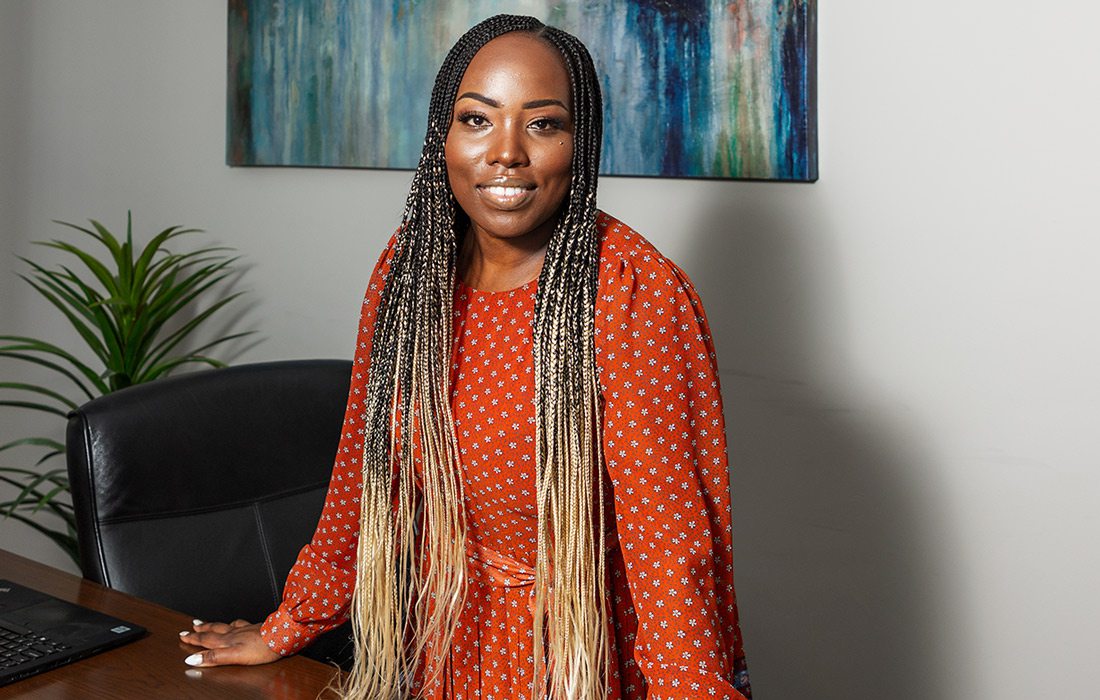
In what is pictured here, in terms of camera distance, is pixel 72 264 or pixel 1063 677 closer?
pixel 1063 677

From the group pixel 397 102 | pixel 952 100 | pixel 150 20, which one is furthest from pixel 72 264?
pixel 952 100

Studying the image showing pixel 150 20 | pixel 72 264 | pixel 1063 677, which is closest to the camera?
pixel 1063 677

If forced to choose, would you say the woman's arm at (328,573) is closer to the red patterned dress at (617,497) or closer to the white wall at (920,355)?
the red patterned dress at (617,497)

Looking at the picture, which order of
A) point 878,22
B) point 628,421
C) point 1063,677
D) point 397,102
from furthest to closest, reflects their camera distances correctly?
point 397,102 < point 878,22 < point 1063,677 < point 628,421

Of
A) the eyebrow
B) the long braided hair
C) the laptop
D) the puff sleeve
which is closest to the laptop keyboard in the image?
the laptop

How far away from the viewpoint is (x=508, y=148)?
131cm

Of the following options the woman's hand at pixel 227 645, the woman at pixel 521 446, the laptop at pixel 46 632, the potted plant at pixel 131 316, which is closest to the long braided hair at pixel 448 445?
the woman at pixel 521 446

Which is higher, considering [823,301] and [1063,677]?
[823,301]

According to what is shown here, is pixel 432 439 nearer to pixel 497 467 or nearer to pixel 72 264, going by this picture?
pixel 497 467

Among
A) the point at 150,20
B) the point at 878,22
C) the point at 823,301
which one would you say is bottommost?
the point at 823,301

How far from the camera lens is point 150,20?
313cm

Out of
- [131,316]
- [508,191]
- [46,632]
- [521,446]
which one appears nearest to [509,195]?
[508,191]

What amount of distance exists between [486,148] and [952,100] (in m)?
0.80

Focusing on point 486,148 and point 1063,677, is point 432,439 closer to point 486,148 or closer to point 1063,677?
point 486,148
